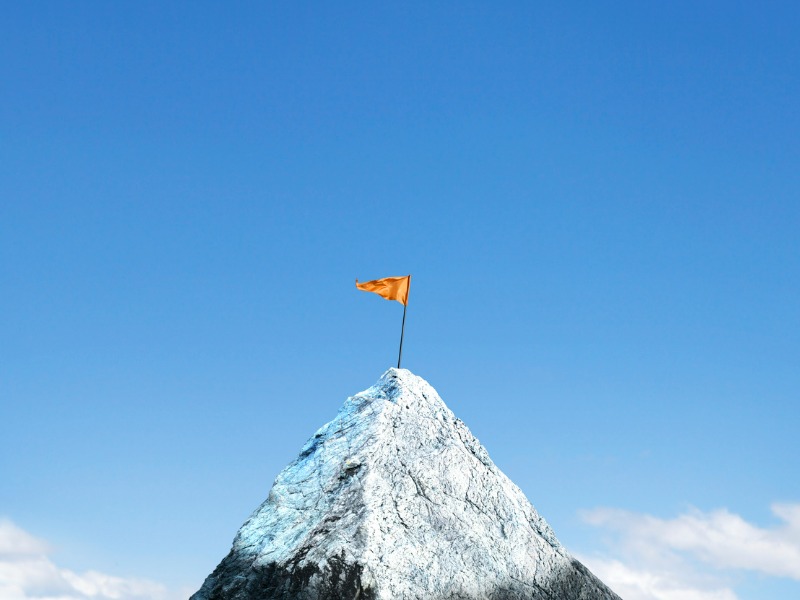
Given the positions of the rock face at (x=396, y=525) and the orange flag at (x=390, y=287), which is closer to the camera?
the rock face at (x=396, y=525)

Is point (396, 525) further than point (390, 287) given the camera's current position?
No

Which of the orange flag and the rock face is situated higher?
the orange flag

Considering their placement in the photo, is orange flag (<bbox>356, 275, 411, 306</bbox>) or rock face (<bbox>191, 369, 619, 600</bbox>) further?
orange flag (<bbox>356, 275, 411, 306</bbox>)

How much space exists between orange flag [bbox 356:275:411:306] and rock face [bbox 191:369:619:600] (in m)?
2.39

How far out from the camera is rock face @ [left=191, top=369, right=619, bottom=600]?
1797cm

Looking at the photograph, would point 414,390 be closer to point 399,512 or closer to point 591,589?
point 399,512

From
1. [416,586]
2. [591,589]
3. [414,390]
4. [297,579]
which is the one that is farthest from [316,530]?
[591,589]

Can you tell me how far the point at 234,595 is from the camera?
18469 millimetres

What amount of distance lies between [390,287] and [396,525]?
20.4ft

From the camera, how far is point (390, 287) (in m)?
22.7

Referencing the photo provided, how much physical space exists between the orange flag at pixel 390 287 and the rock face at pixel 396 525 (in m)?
2.39

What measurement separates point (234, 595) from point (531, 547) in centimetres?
581

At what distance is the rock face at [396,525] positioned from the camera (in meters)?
18.0

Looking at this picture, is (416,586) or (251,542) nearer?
(416,586)
